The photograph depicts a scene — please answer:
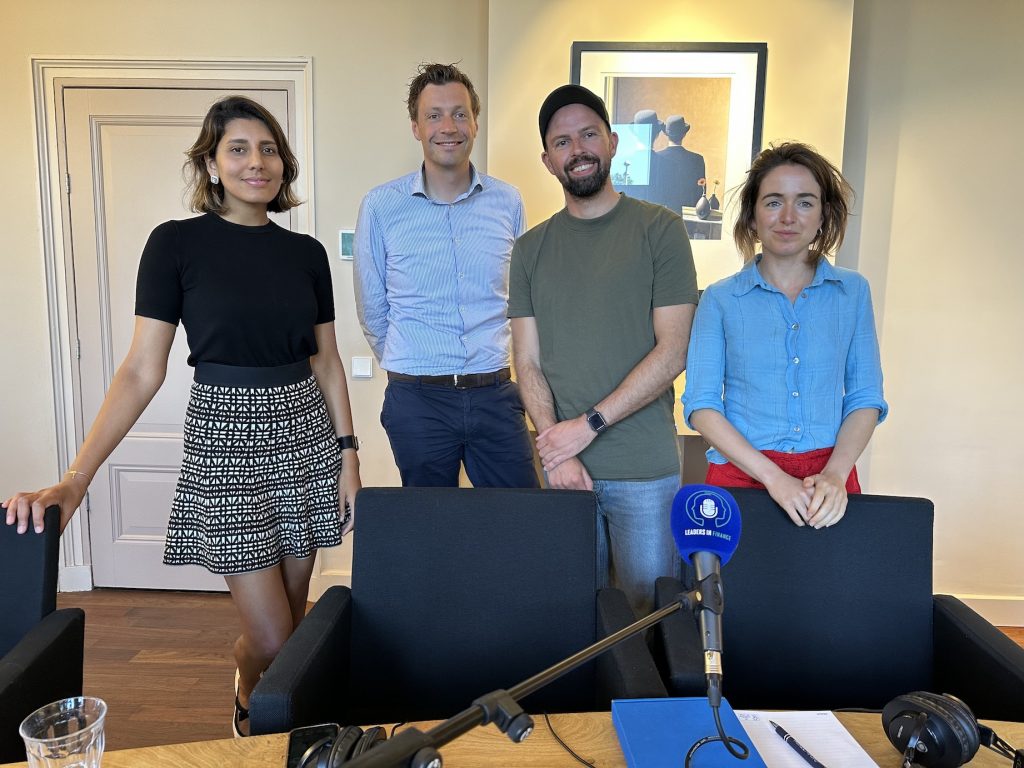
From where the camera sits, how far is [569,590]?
148cm

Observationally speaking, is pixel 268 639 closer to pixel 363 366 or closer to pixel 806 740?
pixel 806 740

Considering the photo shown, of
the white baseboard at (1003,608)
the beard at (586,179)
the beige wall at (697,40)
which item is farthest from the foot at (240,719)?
the white baseboard at (1003,608)

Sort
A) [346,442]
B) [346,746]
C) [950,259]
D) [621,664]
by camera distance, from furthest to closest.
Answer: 1. [950,259]
2. [346,442]
3. [621,664]
4. [346,746]

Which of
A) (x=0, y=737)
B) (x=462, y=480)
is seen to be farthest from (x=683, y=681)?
(x=462, y=480)

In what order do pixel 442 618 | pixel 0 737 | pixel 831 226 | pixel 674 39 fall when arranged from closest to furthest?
pixel 0 737
pixel 442 618
pixel 831 226
pixel 674 39

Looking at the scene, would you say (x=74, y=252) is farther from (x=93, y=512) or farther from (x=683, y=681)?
(x=683, y=681)

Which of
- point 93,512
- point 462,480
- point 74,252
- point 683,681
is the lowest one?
point 93,512

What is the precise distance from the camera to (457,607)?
146cm

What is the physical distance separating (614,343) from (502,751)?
1105mm

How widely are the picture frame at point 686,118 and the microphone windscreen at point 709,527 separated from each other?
221 centimetres

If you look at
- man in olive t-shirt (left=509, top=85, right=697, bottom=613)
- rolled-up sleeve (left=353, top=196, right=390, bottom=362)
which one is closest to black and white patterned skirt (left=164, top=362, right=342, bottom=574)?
rolled-up sleeve (left=353, top=196, right=390, bottom=362)

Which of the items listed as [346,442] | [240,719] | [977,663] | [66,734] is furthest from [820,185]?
[240,719]

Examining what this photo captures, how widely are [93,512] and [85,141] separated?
1.70 meters

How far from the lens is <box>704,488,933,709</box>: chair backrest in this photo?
1408 mm
